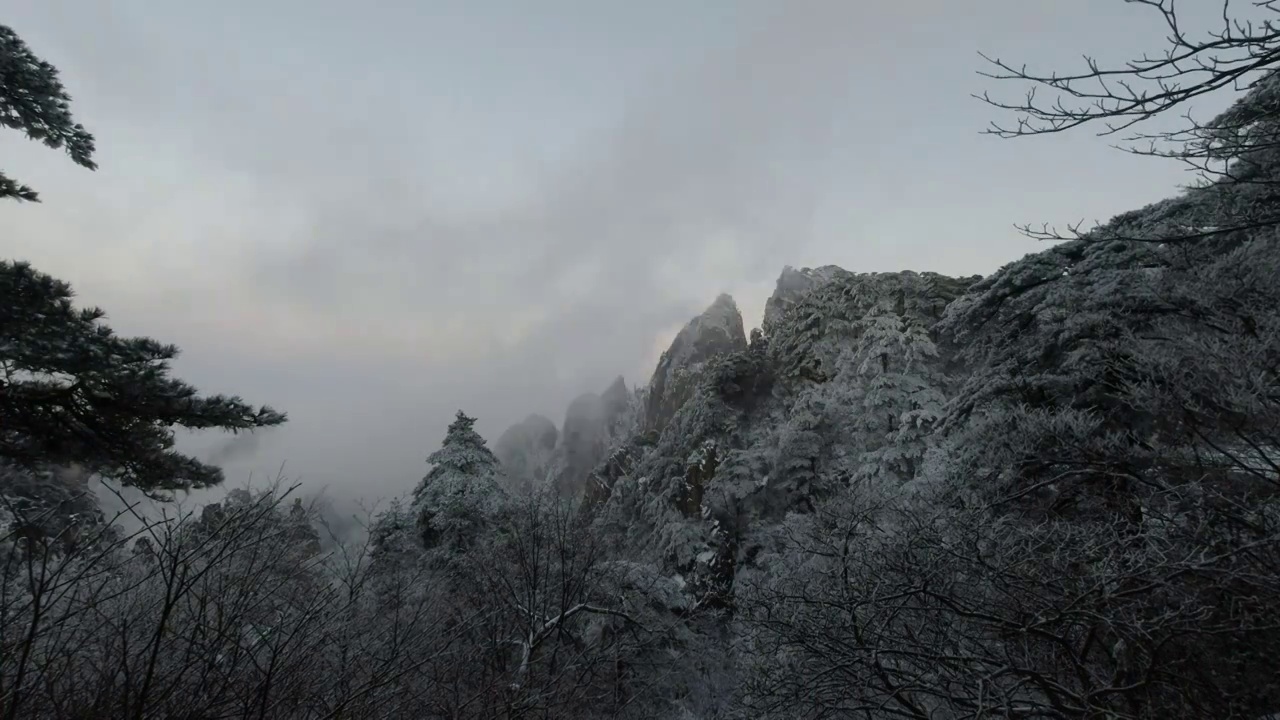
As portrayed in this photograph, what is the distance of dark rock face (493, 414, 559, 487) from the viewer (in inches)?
2822

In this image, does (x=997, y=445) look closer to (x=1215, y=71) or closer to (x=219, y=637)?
(x=1215, y=71)

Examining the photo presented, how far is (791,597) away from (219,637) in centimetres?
391

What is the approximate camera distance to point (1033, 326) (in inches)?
429

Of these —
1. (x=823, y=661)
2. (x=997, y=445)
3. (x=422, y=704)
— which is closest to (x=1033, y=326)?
(x=997, y=445)

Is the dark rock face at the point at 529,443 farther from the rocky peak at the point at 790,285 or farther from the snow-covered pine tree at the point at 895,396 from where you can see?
the snow-covered pine tree at the point at 895,396

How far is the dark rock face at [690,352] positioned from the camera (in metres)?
46.3

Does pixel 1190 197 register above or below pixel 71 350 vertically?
above

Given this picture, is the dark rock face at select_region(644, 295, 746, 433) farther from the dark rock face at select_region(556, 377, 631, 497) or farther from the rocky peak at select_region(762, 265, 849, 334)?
the dark rock face at select_region(556, 377, 631, 497)

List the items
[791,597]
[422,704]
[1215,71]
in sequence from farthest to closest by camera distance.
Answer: [422,704], [791,597], [1215,71]

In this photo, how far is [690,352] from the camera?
2021 inches

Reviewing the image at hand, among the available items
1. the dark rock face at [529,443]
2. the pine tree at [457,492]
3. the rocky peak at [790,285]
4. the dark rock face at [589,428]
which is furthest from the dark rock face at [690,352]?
the pine tree at [457,492]

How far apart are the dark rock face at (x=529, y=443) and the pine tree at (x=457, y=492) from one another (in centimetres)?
4942

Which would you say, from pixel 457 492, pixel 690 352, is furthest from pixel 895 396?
pixel 690 352

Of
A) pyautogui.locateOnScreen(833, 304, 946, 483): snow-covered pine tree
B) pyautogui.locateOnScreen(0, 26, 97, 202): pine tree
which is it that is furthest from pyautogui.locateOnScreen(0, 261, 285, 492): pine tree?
pyautogui.locateOnScreen(833, 304, 946, 483): snow-covered pine tree
